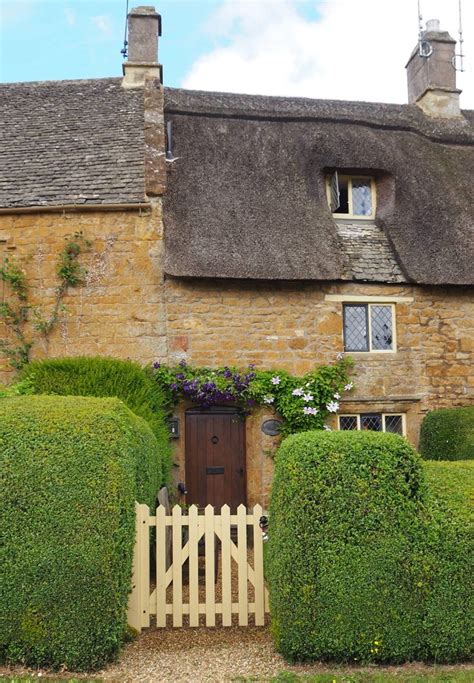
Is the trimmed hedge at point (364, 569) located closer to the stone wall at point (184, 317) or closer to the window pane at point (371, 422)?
the stone wall at point (184, 317)

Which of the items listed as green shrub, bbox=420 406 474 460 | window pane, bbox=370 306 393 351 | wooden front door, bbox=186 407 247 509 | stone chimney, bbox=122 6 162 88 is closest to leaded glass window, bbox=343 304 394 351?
window pane, bbox=370 306 393 351

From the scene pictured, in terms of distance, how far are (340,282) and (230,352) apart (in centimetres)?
232

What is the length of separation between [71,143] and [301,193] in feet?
14.9

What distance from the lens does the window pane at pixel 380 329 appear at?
1156cm

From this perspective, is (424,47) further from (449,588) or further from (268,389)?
(449,588)

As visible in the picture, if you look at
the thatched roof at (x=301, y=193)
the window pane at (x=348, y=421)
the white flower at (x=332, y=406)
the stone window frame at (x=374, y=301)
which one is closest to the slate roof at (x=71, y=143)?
the thatched roof at (x=301, y=193)

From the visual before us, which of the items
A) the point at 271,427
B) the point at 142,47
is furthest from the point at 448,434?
the point at 142,47

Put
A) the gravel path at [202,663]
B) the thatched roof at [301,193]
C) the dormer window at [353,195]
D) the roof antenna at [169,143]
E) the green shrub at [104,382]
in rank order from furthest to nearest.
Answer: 1. the dormer window at [353,195]
2. the roof antenna at [169,143]
3. the thatched roof at [301,193]
4. the green shrub at [104,382]
5. the gravel path at [202,663]

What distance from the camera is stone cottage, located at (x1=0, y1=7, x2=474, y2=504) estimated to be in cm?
1077

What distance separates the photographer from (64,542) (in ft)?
16.1

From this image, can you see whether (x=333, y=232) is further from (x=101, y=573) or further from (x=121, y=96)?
(x=101, y=573)

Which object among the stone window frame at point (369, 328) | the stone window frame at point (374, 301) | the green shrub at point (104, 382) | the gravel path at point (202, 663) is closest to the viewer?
the gravel path at point (202, 663)

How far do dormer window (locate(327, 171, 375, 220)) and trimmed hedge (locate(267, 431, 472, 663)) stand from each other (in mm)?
8318

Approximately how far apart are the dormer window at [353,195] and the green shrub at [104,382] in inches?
213
